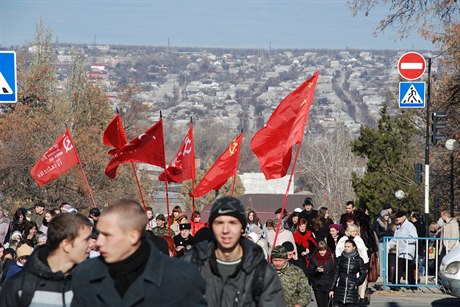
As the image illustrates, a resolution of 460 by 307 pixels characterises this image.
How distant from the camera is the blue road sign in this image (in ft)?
48.9

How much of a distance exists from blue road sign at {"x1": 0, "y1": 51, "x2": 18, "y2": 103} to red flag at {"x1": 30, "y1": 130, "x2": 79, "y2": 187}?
4143 millimetres

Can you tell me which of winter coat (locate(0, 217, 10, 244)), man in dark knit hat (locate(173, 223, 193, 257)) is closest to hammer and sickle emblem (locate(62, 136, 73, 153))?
winter coat (locate(0, 217, 10, 244))

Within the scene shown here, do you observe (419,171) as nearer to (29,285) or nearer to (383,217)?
(383,217)

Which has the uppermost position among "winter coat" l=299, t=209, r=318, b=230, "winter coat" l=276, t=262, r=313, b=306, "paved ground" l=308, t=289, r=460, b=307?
"winter coat" l=276, t=262, r=313, b=306

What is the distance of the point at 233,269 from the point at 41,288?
1.08 metres

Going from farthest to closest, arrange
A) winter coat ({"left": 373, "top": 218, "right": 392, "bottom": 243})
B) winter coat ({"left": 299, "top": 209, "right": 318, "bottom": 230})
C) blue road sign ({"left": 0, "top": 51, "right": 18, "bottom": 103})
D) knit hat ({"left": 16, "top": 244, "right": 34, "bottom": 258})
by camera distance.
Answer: winter coat ({"left": 373, "top": 218, "right": 392, "bottom": 243})
winter coat ({"left": 299, "top": 209, "right": 318, "bottom": 230})
blue road sign ({"left": 0, "top": 51, "right": 18, "bottom": 103})
knit hat ({"left": 16, "top": 244, "right": 34, "bottom": 258})

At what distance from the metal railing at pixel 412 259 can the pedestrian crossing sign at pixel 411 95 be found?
384 cm

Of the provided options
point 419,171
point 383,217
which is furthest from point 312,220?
point 419,171

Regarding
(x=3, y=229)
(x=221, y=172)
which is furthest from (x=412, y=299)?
(x=3, y=229)

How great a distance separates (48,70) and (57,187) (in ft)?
27.2

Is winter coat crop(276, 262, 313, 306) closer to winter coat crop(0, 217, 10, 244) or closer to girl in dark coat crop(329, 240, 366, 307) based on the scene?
girl in dark coat crop(329, 240, 366, 307)

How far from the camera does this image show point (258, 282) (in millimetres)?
6238

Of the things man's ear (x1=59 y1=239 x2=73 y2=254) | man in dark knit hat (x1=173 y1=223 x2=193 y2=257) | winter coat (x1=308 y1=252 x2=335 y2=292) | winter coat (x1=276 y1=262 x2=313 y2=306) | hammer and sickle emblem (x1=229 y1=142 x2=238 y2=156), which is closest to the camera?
man's ear (x1=59 y1=239 x2=73 y2=254)

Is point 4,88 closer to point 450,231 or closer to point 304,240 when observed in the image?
point 304,240
